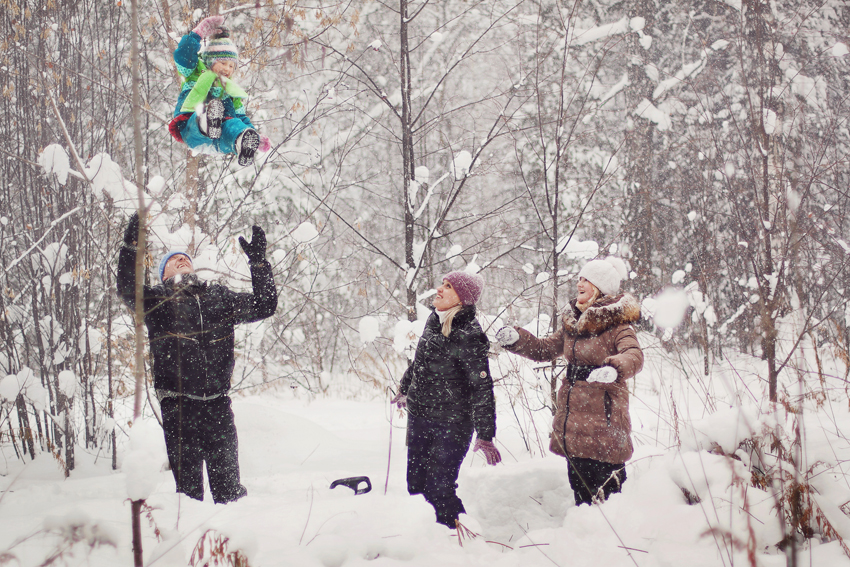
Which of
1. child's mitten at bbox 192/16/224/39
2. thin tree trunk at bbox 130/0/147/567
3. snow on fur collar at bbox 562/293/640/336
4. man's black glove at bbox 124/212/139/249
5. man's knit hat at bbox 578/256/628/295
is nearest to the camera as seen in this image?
thin tree trunk at bbox 130/0/147/567

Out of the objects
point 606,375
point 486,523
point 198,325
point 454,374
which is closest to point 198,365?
point 198,325

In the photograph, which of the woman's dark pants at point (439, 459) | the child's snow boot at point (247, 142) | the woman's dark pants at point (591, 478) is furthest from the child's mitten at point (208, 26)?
the woman's dark pants at point (591, 478)

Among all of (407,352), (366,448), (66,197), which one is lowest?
(366,448)

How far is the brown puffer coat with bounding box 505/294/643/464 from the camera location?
254 cm

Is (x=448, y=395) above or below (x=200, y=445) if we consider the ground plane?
above

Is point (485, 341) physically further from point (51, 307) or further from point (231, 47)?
point (51, 307)

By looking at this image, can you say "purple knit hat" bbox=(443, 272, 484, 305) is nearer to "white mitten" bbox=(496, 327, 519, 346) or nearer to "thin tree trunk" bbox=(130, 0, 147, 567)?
"white mitten" bbox=(496, 327, 519, 346)

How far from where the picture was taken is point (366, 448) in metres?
4.64

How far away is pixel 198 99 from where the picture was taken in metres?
1.97

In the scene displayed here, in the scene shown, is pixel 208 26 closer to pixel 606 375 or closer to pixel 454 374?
pixel 454 374

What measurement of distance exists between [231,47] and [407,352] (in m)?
2.71

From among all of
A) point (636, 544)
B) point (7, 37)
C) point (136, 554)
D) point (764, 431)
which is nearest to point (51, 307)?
point (7, 37)

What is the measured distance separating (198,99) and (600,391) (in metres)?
2.35

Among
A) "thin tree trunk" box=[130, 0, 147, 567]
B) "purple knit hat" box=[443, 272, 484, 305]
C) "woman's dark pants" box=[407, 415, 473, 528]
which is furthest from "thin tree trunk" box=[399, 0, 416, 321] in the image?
"thin tree trunk" box=[130, 0, 147, 567]
